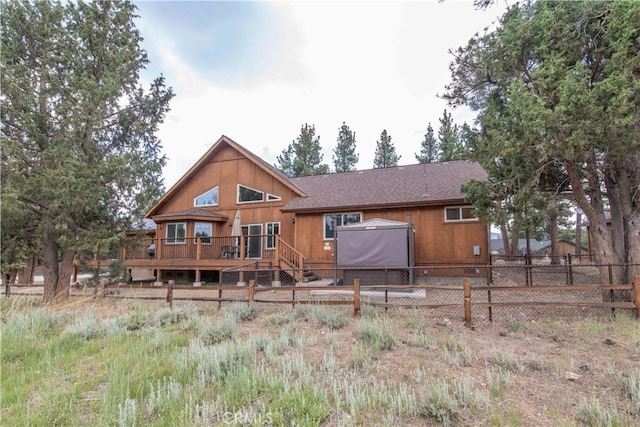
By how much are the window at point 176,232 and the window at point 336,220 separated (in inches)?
265

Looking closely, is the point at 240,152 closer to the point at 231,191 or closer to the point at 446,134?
the point at 231,191

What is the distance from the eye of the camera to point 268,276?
44.1 feet

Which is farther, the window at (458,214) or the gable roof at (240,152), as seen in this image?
the gable roof at (240,152)

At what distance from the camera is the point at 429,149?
3666 centimetres

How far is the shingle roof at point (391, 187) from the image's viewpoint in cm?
1278

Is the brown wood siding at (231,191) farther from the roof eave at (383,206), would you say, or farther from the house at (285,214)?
the roof eave at (383,206)

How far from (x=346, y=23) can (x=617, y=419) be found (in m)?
11.3

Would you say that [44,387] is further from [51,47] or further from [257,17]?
[257,17]

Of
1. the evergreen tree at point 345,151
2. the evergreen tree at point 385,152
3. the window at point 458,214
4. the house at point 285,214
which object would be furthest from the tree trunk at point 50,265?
the evergreen tree at point 385,152

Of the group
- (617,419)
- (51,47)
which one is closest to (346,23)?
A: (51,47)

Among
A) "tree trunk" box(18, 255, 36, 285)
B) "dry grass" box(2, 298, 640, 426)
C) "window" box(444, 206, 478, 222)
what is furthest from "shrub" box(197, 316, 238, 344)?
"tree trunk" box(18, 255, 36, 285)

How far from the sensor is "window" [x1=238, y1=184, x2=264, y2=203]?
1580cm

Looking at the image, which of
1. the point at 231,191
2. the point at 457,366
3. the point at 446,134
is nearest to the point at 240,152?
the point at 231,191

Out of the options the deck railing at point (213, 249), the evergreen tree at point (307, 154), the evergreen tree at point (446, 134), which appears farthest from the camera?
the evergreen tree at point (307, 154)
